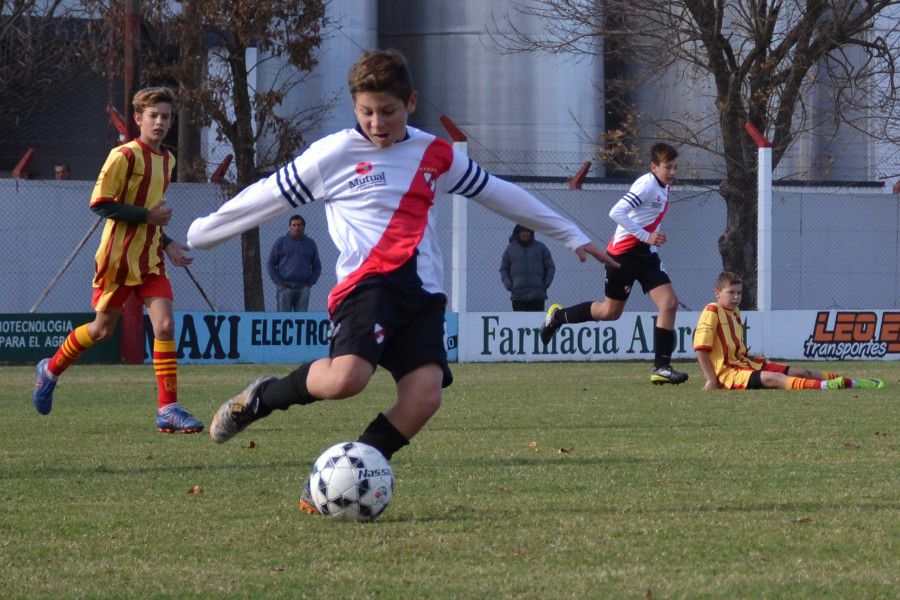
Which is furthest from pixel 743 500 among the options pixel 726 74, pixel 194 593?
pixel 726 74

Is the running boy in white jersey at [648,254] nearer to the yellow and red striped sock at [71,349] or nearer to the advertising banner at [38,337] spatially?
the yellow and red striped sock at [71,349]

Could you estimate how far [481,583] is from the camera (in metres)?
4.06

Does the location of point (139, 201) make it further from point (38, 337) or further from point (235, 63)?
point (235, 63)

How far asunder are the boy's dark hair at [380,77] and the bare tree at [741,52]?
53.3 ft

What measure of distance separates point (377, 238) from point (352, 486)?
90 centimetres

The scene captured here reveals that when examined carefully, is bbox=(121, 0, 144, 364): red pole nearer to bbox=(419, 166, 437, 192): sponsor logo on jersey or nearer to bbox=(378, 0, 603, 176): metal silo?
bbox=(378, 0, 603, 176): metal silo

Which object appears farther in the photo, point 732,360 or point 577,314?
point 577,314

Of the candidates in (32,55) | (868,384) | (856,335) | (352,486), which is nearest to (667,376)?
(868,384)

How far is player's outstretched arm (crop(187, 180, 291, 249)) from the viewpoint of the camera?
17.7ft

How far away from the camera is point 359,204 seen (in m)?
5.42

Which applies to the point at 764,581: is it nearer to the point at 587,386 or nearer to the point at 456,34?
the point at 587,386

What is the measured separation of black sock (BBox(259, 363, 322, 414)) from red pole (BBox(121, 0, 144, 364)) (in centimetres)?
1176

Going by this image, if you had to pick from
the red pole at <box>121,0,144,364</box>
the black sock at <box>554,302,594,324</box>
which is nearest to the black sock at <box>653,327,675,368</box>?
the black sock at <box>554,302,594,324</box>

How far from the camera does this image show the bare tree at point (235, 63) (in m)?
21.3
